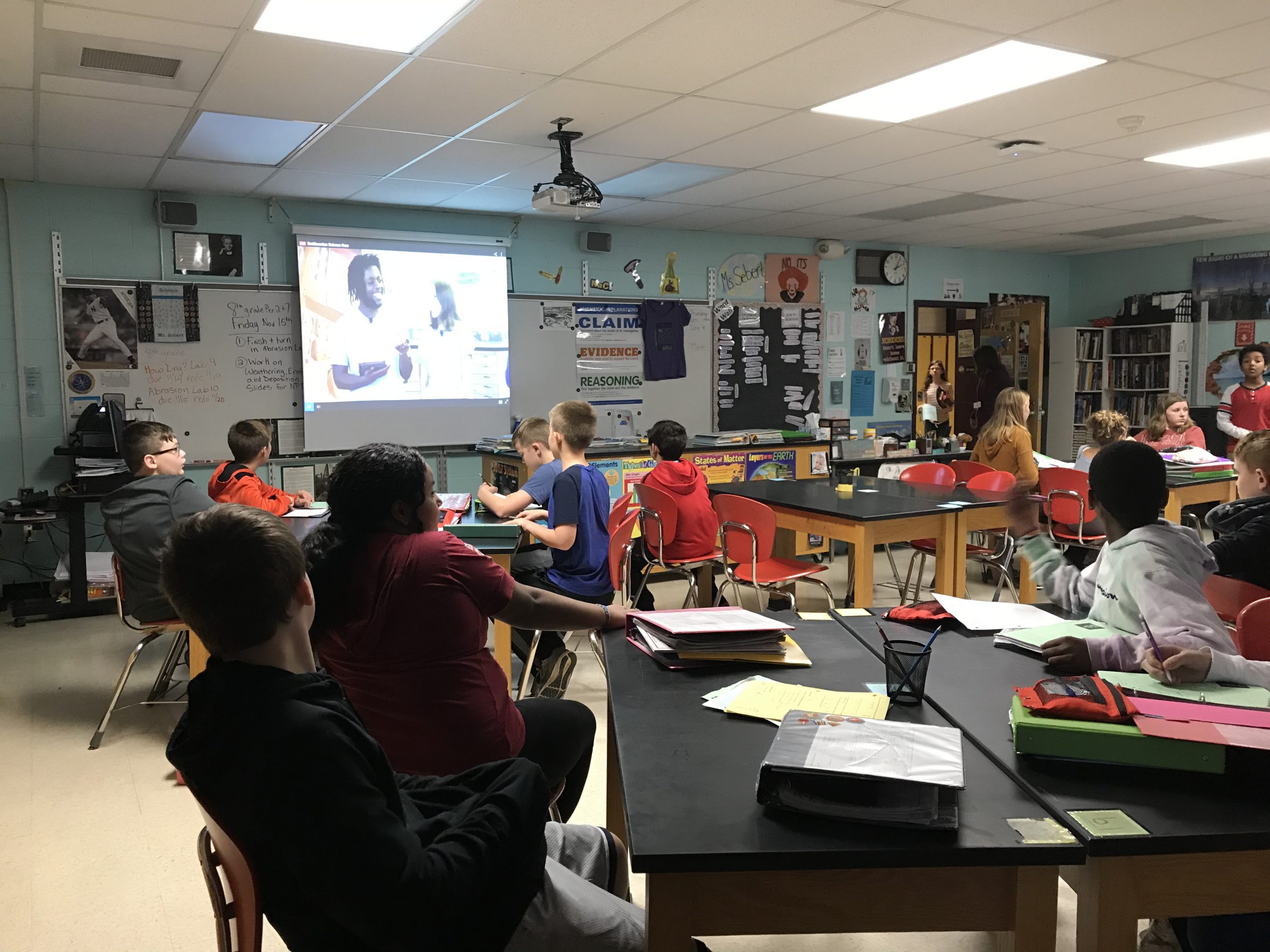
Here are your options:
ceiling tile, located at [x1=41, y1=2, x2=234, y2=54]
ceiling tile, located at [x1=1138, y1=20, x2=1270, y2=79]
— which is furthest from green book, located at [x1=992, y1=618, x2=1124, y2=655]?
ceiling tile, located at [x1=41, y1=2, x2=234, y2=54]

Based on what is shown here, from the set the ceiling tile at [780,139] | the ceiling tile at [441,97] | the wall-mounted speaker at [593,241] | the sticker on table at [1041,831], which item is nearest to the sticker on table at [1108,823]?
the sticker on table at [1041,831]

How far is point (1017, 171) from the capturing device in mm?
5281

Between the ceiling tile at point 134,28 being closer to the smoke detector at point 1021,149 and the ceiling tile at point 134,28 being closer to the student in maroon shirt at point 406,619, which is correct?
the student in maroon shirt at point 406,619

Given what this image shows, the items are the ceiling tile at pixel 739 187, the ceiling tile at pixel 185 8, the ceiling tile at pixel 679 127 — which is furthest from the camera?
the ceiling tile at pixel 739 187

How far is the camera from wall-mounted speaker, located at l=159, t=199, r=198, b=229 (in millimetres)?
5512

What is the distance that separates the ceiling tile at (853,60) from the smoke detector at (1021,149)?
4.33 feet

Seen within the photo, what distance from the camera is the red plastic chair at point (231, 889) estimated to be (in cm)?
120

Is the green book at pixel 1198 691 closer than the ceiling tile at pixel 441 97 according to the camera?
Yes

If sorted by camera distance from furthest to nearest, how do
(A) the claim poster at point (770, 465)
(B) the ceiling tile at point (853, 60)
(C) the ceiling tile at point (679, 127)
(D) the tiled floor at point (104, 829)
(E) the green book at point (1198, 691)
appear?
(A) the claim poster at point (770, 465)
(C) the ceiling tile at point (679, 127)
(B) the ceiling tile at point (853, 60)
(D) the tiled floor at point (104, 829)
(E) the green book at point (1198, 691)

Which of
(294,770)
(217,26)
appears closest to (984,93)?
(217,26)

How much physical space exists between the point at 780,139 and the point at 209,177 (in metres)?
3.16

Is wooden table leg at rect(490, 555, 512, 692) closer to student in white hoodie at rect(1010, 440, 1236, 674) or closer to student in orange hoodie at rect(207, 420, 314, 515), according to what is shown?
student in orange hoodie at rect(207, 420, 314, 515)

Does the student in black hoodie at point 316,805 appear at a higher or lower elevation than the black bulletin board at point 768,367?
lower

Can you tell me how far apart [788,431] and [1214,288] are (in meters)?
4.55
